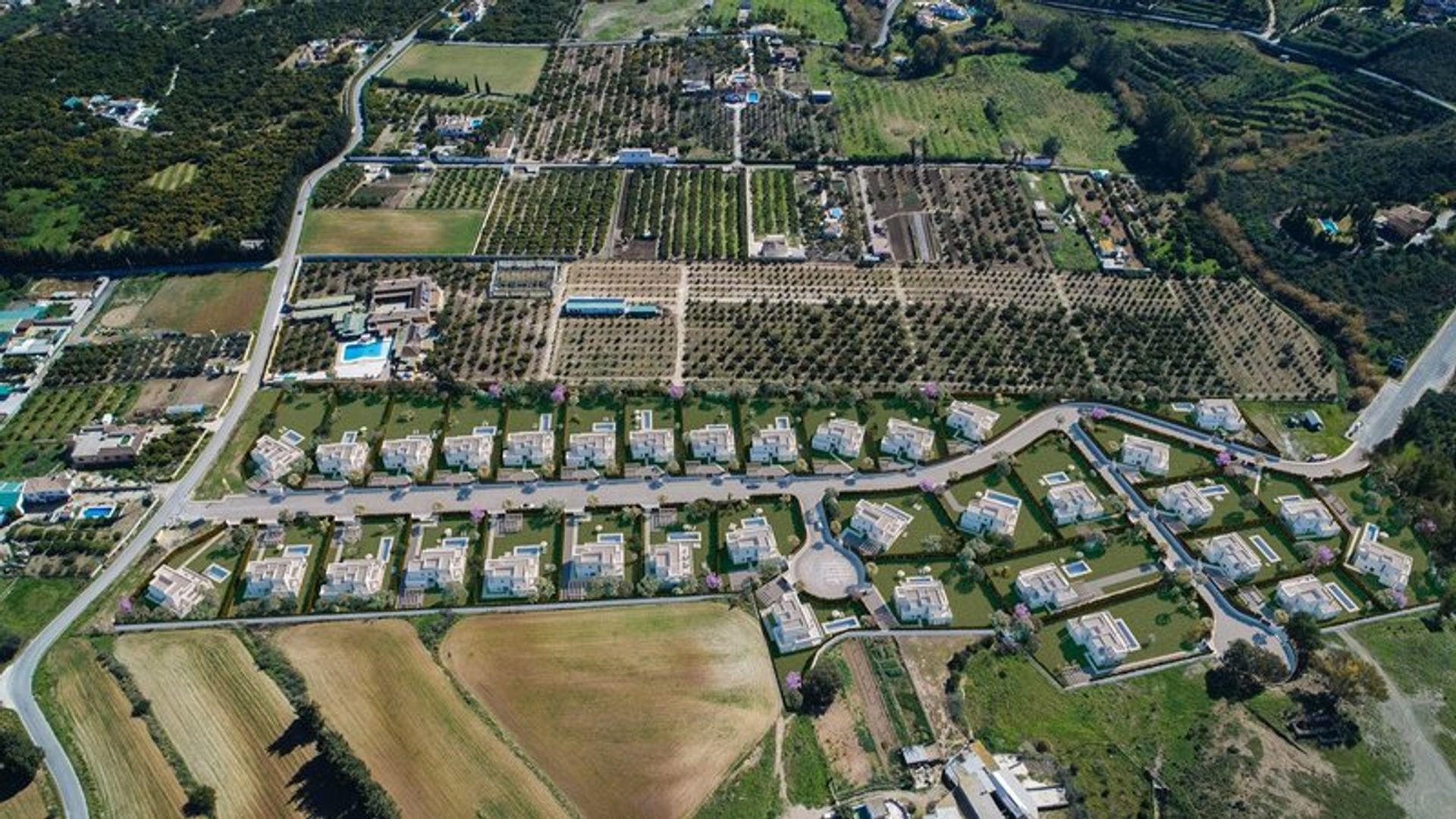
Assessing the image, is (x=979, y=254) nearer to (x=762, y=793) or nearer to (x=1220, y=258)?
(x=1220, y=258)

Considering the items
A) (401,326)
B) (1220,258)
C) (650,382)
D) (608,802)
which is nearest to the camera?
(608,802)

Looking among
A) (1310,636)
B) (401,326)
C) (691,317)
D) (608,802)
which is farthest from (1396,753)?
(401,326)

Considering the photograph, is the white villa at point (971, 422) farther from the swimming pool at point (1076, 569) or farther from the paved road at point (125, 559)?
the paved road at point (125, 559)

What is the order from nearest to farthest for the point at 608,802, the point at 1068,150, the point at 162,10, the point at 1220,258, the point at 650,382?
the point at 608,802
the point at 650,382
the point at 1220,258
the point at 1068,150
the point at 162,10

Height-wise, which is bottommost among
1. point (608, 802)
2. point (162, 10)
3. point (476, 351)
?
point (608, 802)

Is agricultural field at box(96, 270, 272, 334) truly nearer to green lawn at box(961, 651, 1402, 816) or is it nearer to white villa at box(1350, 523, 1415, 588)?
green lawn at box(961, 651, 1402, 816)

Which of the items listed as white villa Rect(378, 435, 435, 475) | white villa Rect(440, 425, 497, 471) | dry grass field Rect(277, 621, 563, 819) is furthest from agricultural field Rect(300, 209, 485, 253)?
dry grass field Rect(277, 621, 563, 819)

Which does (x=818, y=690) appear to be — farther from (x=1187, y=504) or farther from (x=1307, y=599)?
(x=1307, y=599)

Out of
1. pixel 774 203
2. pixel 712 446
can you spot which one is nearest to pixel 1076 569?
pixel 712 446
